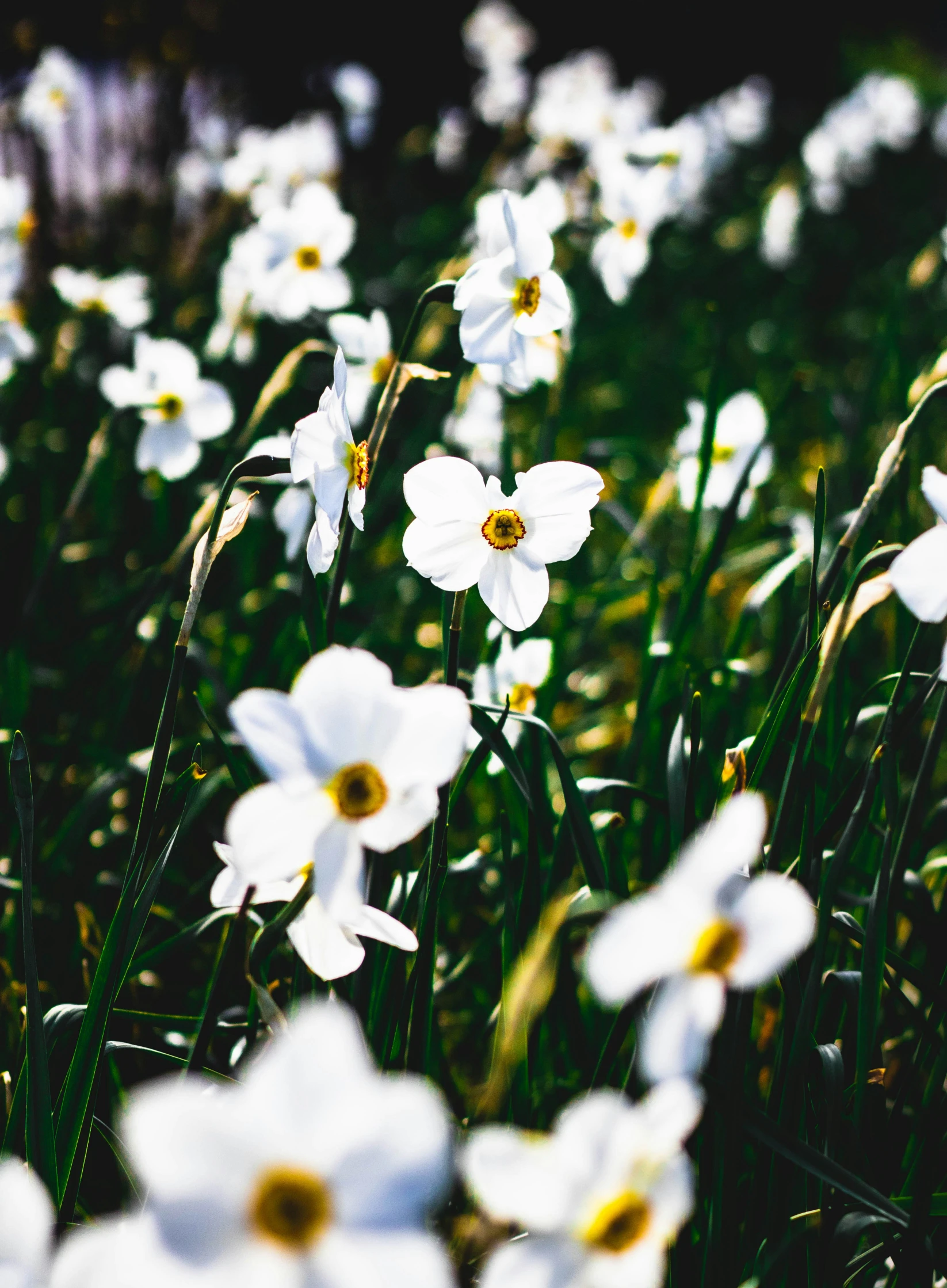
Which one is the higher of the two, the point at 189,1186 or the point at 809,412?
the point at 809,412

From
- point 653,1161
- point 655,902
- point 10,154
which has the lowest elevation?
point 653,1161

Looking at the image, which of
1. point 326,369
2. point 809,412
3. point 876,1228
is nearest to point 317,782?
point 876,1228

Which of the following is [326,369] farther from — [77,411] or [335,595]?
[335,595]

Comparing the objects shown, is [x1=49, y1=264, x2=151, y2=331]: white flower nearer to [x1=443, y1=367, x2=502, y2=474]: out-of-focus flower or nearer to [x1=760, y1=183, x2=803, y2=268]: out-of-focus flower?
[x1=443, y1=367, x2=502, y2=474]: out-of-focus flower

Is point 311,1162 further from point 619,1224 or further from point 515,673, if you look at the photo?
point 515,673

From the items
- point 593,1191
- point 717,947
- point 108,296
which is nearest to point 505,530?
point 717,947

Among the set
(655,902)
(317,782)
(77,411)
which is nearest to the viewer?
(655,902)

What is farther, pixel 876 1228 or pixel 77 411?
pixel 77 411

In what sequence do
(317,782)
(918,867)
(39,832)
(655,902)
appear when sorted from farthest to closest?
(39,832) → (918,867) → (317,782) → (655,902)
